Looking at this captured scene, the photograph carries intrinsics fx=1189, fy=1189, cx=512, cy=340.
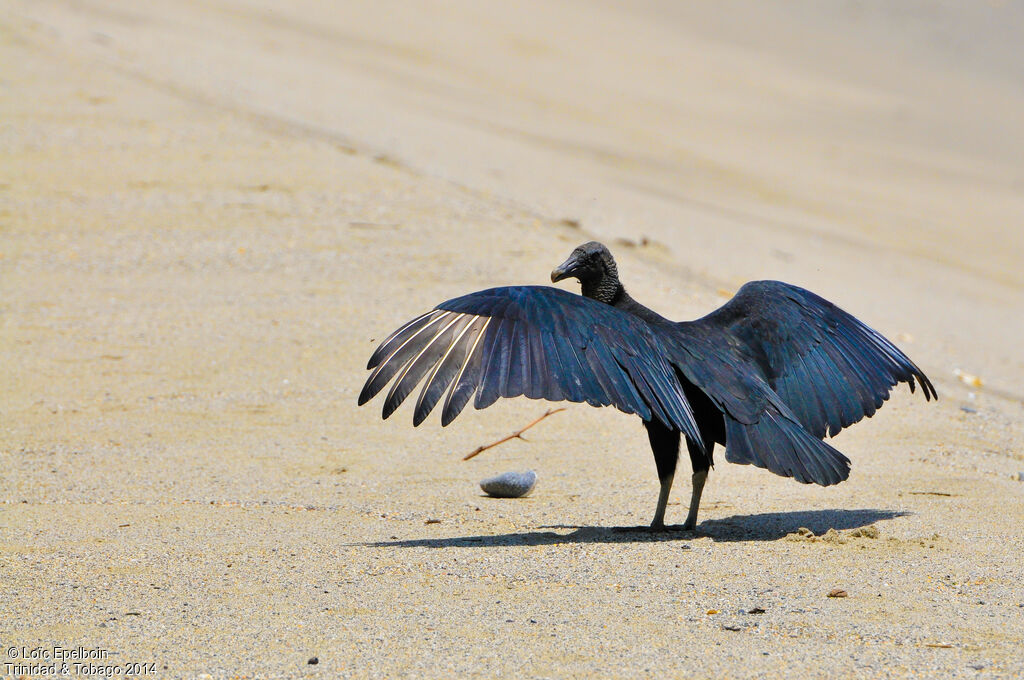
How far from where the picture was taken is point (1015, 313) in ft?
40.4

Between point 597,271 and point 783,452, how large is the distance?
1165mm

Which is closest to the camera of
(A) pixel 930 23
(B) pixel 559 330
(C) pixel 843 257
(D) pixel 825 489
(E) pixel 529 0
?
(B) pixel 559 330

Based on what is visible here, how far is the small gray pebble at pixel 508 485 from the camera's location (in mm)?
5172

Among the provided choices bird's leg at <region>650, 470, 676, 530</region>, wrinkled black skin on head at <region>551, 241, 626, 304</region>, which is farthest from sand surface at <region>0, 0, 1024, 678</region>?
wrinkled black skin on head at <region>551, 241, 626, 304</region>

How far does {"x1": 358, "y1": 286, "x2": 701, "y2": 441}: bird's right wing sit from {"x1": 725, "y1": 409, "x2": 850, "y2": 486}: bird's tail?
165 millimetres

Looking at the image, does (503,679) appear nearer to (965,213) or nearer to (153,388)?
(153,388)

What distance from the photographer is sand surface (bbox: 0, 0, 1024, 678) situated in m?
3.32

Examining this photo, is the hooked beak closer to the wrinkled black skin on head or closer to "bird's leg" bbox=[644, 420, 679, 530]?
the wrinkled black skin on head

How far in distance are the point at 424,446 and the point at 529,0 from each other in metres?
24.8

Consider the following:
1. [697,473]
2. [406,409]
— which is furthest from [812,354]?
[406,409]

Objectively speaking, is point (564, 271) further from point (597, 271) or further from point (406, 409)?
point (406, 409)

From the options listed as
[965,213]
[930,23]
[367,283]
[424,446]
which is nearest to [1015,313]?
[965,213]

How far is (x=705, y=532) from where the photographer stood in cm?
458

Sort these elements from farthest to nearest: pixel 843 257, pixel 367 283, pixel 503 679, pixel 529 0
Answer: pixel 529 0, pixel 843 257, pixel 367 283, pixel 503 679
